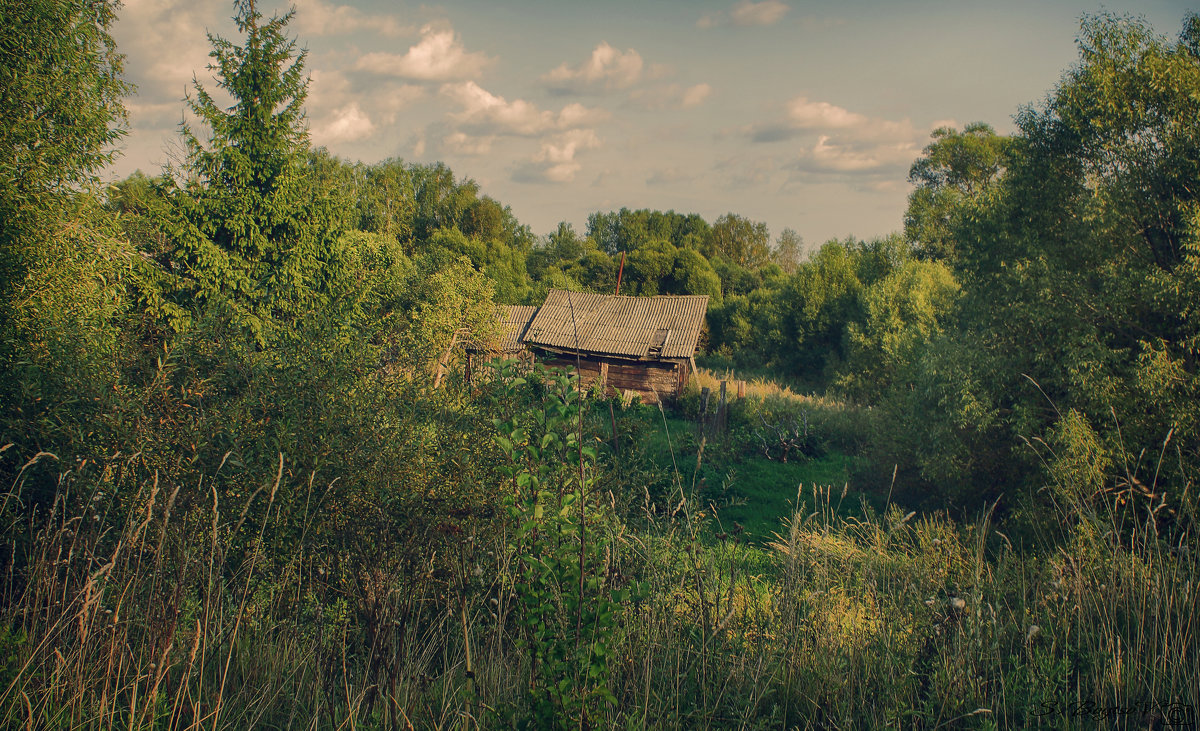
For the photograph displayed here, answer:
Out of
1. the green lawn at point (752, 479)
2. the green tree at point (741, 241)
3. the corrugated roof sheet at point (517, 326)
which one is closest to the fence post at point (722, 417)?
the green lawn at point (752, 479)

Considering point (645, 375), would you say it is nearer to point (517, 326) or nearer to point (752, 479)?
point (517, 326)

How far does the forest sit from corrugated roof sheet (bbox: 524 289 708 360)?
440 cm

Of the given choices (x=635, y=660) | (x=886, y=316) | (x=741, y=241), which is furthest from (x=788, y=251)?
(x=635, y=660)

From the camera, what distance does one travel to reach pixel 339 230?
46.4 feet

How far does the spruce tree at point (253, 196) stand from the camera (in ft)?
40.5

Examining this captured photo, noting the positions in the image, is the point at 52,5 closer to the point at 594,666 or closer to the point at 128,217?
the point at 128,217

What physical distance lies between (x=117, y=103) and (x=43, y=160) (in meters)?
1.72

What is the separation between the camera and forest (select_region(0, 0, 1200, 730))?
245cm

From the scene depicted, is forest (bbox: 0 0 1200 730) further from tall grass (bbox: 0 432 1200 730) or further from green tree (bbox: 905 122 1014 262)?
green tree (bbox: 905 122 1014 262)

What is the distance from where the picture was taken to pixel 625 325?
81.2 ft

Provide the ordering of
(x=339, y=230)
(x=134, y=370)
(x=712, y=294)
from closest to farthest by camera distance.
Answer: (x=134, y=370) < (x=339, y=230) < (x=712, y=294)

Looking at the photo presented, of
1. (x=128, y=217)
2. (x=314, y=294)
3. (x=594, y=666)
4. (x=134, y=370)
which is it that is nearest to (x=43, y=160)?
(x=128, y=217)

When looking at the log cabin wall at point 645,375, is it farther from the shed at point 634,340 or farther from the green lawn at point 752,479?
the green lawn at point 752,479

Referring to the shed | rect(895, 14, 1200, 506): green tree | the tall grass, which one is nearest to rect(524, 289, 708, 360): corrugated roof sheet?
the shed
